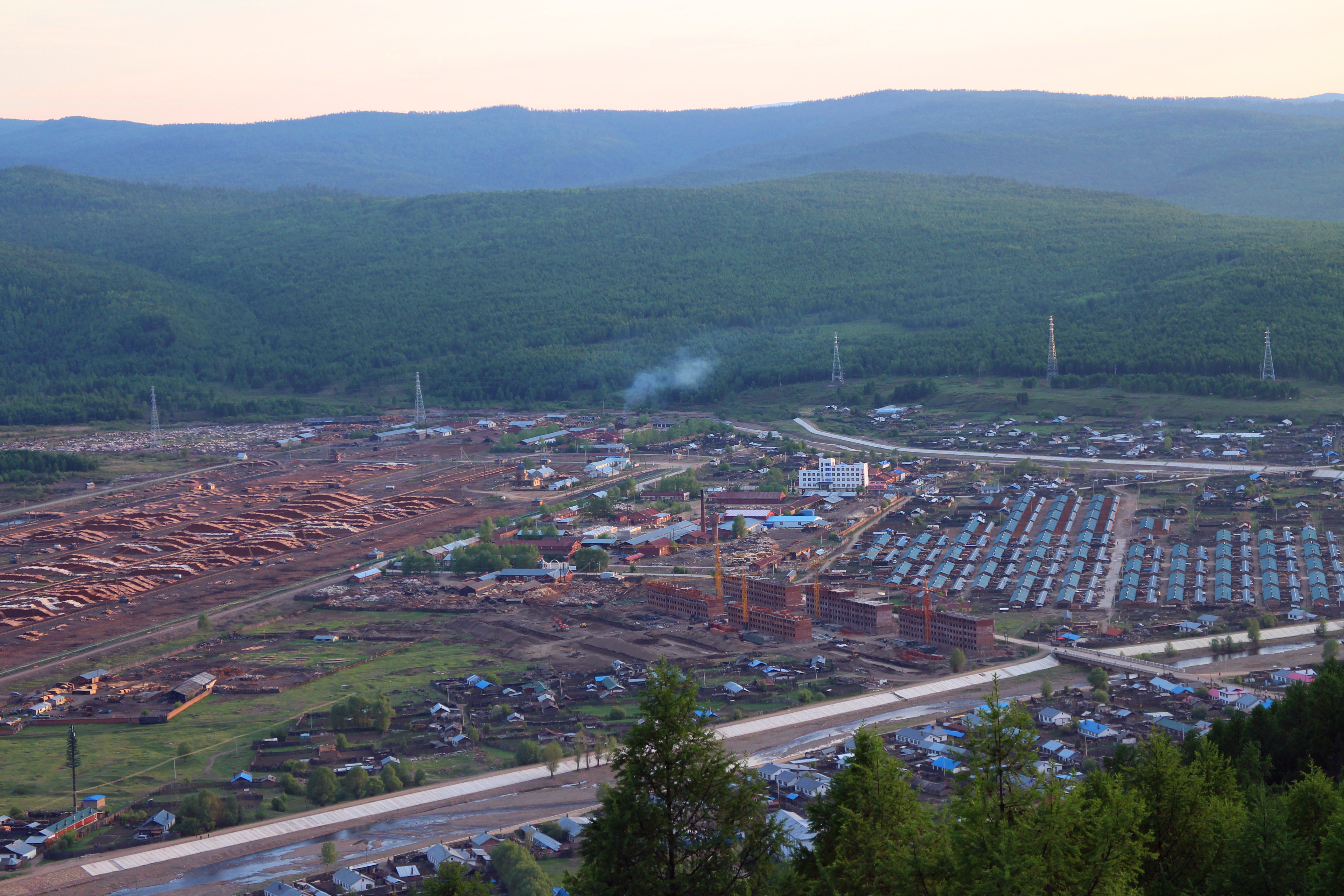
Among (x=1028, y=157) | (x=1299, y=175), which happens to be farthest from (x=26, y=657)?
(x=1028, y=157)

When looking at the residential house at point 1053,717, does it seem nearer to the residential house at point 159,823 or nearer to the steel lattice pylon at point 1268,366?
the residential house at point 159,823

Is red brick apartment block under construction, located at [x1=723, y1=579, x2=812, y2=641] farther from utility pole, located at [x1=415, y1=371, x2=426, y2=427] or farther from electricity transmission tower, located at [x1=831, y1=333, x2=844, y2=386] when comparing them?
electricity transmission tower, located at [x1=831, y1=333, x2=844, y2=386]

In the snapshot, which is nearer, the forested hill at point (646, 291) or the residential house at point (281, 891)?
the residential house at point (281, 891)

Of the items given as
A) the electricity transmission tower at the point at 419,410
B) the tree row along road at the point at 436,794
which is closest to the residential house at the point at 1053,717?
the tree row along road at the point at 436,794

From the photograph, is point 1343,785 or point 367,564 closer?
point 1343,785

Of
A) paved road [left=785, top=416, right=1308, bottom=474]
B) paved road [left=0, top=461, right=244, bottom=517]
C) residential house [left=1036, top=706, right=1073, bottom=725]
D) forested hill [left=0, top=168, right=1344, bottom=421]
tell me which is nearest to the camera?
residential house [left=1036, top=706, right=1073, bottom=725]

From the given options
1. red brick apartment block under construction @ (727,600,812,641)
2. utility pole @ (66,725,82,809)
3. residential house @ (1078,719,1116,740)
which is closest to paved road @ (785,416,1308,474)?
red brick apartment block under construction @ (727,600,812,641)

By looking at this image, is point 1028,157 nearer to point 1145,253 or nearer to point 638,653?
point 1145,253
